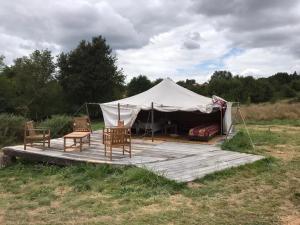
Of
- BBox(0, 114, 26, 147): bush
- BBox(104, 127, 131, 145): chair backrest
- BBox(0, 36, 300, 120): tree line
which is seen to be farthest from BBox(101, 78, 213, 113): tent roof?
BBox(0, 36, 300, 120): tree line

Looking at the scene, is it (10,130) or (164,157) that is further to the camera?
(10,130)

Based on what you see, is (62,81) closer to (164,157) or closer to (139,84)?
(139,84)

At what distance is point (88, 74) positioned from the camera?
85.4ft

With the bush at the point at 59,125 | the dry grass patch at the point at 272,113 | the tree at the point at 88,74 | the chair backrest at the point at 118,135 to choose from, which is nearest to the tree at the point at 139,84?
the tree at the point at 88,74

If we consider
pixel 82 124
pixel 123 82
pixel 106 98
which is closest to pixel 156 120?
pixel 82 124

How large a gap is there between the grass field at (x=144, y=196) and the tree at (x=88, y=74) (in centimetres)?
1796

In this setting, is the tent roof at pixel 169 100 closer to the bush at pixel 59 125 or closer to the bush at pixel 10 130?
the bush at pixel 59 125

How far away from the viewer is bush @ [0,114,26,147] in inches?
505

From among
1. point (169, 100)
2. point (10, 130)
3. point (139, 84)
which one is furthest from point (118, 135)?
point (139, 84)

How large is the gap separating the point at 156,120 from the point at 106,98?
1404 centimetres

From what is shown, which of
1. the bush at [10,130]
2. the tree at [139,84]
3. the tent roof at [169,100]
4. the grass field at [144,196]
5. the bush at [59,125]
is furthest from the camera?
the tree at [139,84]

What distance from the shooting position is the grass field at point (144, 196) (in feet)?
15.8

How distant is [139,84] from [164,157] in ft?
100

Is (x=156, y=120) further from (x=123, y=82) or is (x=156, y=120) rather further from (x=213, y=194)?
(x=123, y=82)
